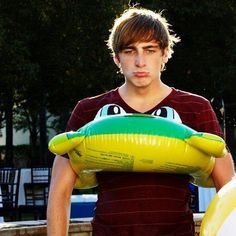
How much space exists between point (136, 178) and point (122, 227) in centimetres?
17

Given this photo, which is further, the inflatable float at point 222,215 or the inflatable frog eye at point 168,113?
the inflatable frog eye at point 168,113

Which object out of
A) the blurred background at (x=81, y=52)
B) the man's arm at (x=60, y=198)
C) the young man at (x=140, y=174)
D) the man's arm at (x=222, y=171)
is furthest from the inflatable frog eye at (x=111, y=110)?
the blurred background at (x=81, y=52)

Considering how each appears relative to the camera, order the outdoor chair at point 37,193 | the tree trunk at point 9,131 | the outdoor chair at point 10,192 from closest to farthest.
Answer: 1. the outdoor chair at point 10,192
2. the outdoor chair at point 37,193
3. the tree trunk at point 9,131

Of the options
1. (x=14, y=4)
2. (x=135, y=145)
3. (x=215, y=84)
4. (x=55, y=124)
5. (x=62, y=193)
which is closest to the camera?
(x=135, y=145)

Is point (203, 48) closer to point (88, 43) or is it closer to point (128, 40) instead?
point (88, 43)

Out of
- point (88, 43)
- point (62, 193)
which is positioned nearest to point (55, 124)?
point (88, 43)

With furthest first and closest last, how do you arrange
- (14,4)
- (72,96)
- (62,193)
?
(72,96), (14,4), (62,193)

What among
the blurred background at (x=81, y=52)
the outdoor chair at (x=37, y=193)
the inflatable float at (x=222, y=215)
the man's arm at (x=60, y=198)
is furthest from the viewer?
the blurred background at (x=81, y=52)

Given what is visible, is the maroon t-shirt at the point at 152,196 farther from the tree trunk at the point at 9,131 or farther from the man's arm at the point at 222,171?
the tree trunk at the point at 9,131

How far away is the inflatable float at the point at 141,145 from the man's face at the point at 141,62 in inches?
5.4

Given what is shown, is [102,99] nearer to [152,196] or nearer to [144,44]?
[144,44]

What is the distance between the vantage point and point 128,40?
2.36 meters

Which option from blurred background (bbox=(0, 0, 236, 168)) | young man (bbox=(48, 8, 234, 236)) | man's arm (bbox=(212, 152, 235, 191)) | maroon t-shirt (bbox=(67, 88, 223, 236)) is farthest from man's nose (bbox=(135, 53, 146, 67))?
blurred background (bbox=(0, 0, 236, 168))

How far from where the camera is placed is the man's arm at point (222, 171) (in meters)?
2.41
